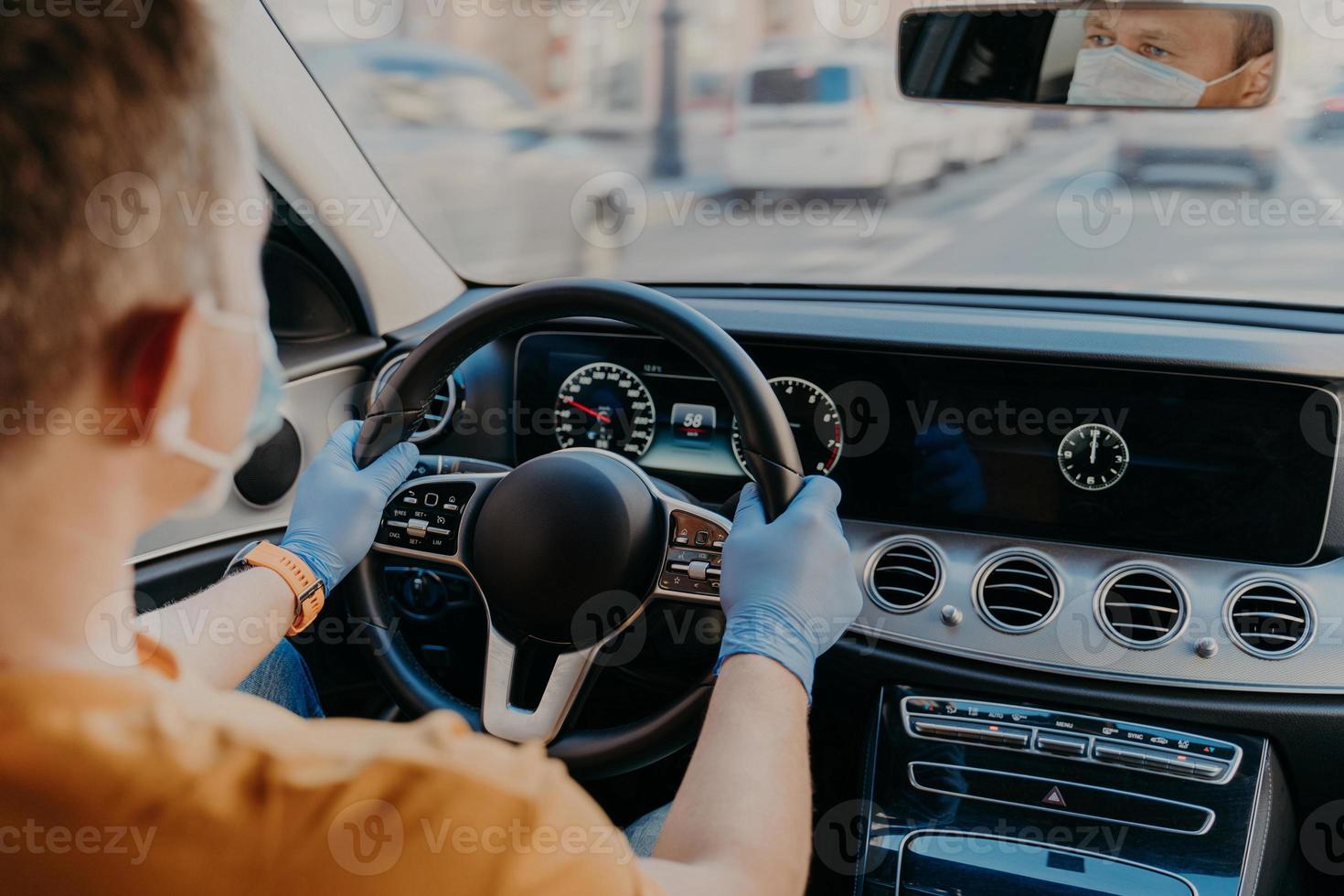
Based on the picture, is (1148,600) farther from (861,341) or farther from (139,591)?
(139,591)

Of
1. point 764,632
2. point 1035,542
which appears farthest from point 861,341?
point 764,632

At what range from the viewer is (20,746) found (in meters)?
0.74

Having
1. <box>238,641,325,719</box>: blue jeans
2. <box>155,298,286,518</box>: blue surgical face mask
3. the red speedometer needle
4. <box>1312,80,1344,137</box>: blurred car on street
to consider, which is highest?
<box>1312,80,1344,137</box>: blurred car on street

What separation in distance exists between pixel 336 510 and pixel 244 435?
0.90 m

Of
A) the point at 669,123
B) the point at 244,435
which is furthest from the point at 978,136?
the point at 244,435

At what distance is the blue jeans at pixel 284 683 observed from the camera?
6.22 ft

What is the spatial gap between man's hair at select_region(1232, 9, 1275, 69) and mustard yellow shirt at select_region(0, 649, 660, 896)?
179 centimetres

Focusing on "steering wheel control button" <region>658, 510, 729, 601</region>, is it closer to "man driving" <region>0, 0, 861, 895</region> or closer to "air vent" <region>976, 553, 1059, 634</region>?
"air vent" <region>976, 553, 1059, 634</region>

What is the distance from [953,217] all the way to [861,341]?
1082cm

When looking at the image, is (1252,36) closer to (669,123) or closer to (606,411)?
(606,411)

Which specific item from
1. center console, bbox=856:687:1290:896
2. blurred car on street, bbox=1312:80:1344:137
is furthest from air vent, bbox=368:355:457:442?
blurred car on street, bbox=1312:80:1344:137

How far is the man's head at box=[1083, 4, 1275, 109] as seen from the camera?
191 cm

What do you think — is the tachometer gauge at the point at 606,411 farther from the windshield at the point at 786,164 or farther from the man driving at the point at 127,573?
the windshield at the point at 786,164

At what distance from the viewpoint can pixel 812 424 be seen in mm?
2363
